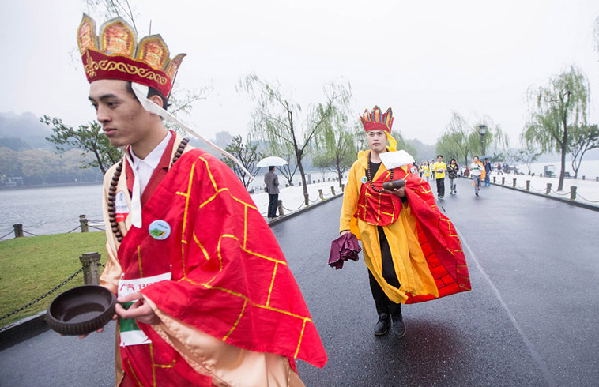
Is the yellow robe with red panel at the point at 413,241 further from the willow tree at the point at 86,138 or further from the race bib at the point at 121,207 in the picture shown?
the willow tree at the point at 86,138

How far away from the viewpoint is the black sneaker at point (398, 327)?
2963 millimetres

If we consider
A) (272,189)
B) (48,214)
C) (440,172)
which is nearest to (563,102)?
(440,172)

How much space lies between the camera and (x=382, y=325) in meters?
3.04

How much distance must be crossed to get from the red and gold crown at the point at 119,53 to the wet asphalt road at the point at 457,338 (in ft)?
7.66

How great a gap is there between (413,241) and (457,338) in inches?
37.5

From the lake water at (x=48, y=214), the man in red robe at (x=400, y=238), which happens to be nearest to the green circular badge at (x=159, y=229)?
the man in red robe at (x=400, y=238)

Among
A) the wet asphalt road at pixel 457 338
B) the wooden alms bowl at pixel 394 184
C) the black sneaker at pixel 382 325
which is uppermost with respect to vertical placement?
the wooden alms bowl at pixel 394 184

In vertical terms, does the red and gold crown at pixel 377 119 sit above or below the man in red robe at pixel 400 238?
above

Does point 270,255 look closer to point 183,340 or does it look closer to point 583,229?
point 183,340

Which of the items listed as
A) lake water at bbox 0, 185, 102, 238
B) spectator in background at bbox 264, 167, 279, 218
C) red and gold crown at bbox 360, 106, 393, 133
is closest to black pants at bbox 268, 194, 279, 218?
spectator in background at bbox 264, 167, 279, 218

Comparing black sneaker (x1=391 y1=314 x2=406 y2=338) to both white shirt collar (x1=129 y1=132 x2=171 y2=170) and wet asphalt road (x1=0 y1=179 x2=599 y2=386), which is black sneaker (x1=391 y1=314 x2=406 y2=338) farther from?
white shirt collar (x1=129 y1=132 x2=171 y2=170)

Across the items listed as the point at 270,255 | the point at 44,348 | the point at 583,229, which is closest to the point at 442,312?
the point at 270,255

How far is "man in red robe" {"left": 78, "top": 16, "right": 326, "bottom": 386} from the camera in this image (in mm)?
1113

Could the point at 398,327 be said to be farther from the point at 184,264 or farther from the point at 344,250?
the point at 184,264
